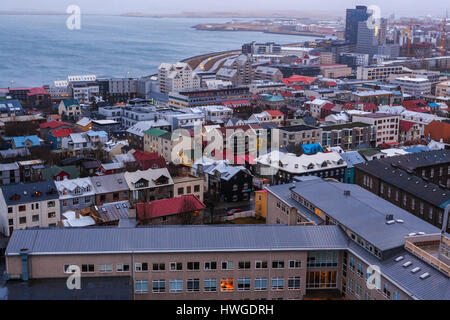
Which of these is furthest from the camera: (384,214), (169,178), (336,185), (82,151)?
(82,151)

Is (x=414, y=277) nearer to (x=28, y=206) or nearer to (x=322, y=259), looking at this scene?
(x=322, y=259)

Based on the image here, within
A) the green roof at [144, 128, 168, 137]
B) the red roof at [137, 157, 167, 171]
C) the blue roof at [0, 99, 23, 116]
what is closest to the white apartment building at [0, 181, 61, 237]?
the red roof at [137, 157, 167, 171]

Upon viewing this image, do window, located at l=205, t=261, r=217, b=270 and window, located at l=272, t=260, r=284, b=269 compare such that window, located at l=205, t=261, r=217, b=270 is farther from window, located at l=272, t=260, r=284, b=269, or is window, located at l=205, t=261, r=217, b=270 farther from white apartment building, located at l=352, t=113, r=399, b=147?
A: white apartment building, located at l=352, t=113, r=399, b=147

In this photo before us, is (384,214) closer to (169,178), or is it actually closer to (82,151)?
(169,178)

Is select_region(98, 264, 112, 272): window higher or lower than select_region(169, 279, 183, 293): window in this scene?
higher

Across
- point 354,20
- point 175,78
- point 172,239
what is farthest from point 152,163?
point 354,20

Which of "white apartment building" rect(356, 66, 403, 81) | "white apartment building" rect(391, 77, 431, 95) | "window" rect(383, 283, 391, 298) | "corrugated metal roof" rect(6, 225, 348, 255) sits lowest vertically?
"window" rect(383, 283, 391, 298)
